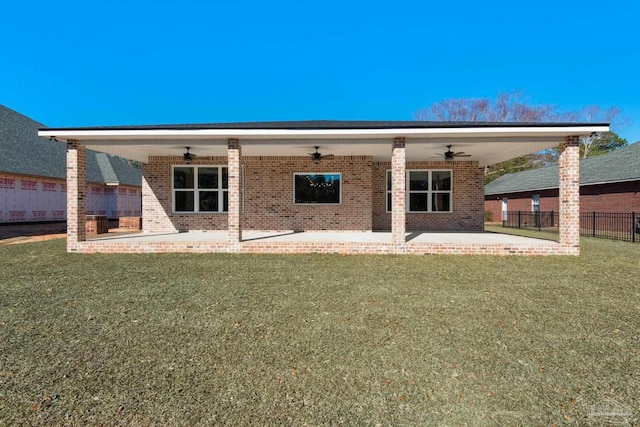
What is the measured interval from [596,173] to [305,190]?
17123 mm

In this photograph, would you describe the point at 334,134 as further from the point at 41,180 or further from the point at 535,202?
the point at 535,202

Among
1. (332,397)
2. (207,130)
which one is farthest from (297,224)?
(332,397)

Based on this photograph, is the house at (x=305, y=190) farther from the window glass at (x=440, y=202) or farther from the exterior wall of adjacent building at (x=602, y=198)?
the exterior wall of adjacent building at (x=602, y=198)

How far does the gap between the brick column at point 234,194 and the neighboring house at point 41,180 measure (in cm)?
1568

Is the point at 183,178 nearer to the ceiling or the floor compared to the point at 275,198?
nearer to the ceiling

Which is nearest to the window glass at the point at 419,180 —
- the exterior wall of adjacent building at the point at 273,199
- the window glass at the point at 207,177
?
the exterior wall of adjacent building at the point at 273,199

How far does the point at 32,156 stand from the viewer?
65.8ft

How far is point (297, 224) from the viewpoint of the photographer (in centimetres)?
1264

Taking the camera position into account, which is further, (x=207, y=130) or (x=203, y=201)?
(x=203, y=201)

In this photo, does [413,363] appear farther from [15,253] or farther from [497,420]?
[15,253]

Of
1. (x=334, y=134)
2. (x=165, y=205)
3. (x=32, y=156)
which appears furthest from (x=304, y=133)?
(x=32, y=156)

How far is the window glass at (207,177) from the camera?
1280 centimetres

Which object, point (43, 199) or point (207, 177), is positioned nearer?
point (207, 177)

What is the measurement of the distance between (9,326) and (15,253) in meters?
6.64
